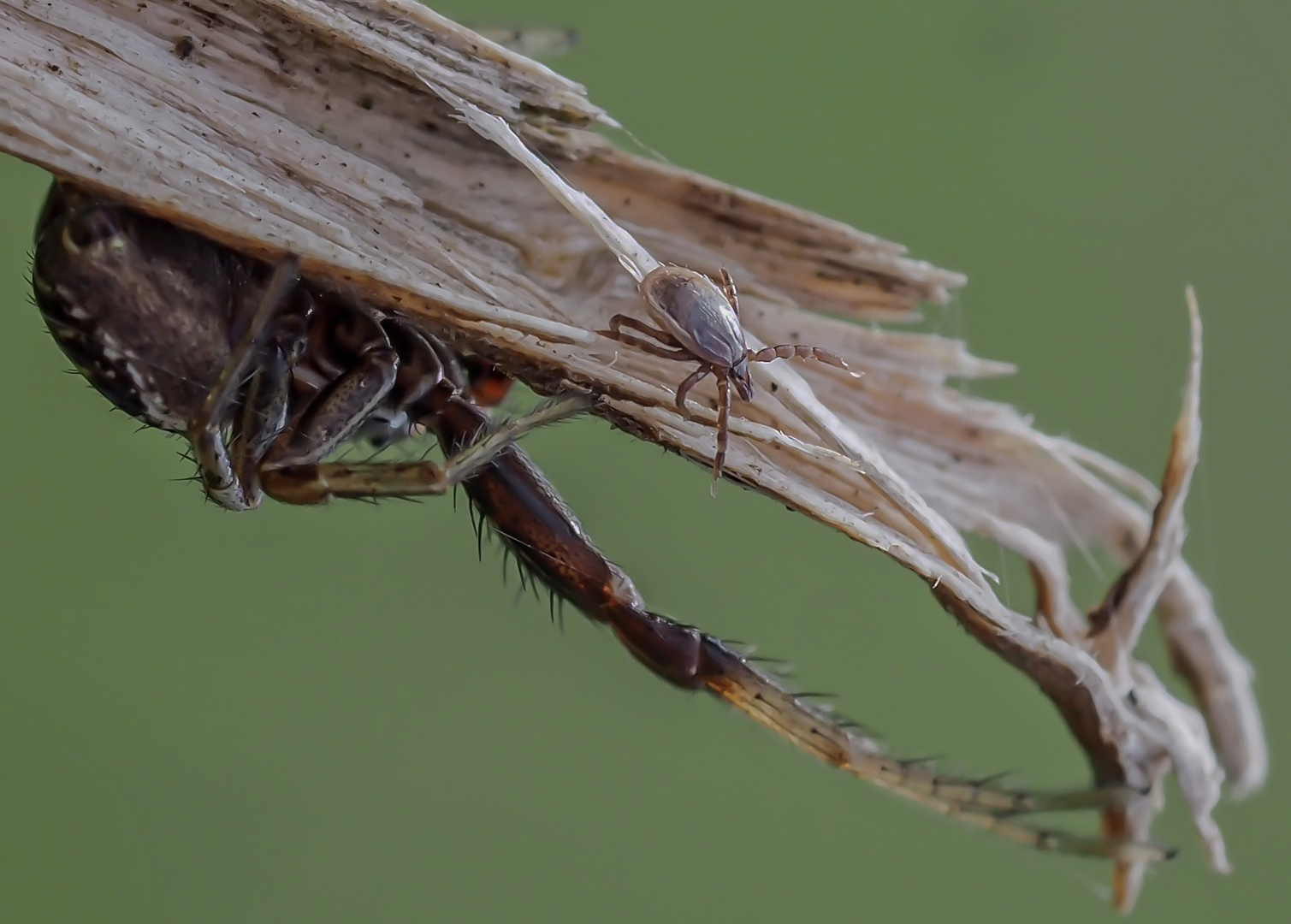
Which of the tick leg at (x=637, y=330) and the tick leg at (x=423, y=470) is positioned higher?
the tick leg at (x=637, y=330)

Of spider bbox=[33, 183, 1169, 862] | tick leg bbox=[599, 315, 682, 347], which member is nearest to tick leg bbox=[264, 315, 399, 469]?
spider bbox=[33, 183, 1169, 862]

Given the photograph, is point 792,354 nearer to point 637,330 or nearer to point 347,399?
point 637,330

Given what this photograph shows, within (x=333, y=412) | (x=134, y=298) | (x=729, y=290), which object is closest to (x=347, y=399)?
(x=333, y=412)

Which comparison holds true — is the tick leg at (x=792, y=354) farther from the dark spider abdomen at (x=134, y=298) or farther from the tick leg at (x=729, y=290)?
the dark spider abdomen at (x=134, y=298)

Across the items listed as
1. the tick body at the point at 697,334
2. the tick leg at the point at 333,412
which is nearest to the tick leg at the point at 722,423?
the tick body at the point at 697,334

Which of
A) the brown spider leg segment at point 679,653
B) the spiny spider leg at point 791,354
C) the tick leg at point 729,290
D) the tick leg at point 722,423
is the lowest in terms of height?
the brown spider leg segment at point 679,653

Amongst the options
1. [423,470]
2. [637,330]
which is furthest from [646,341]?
[423,470]

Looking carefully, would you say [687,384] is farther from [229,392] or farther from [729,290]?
[229,392]

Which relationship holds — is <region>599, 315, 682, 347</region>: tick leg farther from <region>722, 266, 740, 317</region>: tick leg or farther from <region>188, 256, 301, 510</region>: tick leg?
<region>188, 256, 301, 510</region>: tick leg

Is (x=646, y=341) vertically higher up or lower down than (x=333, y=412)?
higher up
